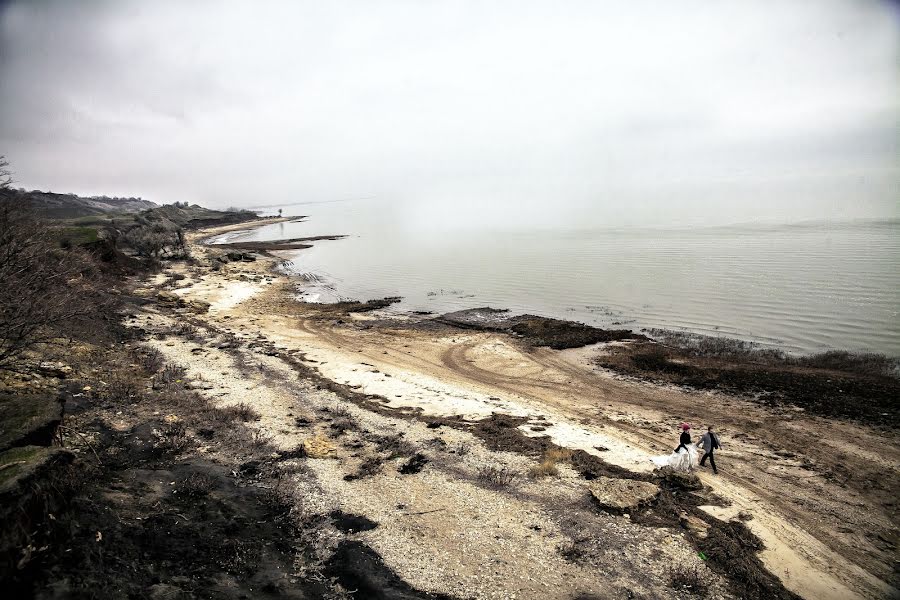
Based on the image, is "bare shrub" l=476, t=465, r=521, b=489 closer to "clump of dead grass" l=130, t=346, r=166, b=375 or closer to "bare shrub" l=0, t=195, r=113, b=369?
"bare shrub" l=0, t=195, r=113, b=369

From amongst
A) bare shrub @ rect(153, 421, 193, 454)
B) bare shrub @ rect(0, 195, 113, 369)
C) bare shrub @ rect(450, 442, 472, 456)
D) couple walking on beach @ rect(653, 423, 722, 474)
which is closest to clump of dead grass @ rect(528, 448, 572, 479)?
bare shrub @ rect(450, 442, 472, 456)

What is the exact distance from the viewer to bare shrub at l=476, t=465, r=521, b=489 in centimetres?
1125

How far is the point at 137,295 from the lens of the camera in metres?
33.6

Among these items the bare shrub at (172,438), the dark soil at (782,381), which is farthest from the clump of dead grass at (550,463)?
the dark soil at (782,381)

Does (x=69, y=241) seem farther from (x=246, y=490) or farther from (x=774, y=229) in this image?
(x=774, y=229)

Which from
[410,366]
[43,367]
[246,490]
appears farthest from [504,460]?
[43,367]

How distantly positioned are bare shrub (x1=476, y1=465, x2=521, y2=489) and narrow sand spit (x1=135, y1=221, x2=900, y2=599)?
0.24 meters

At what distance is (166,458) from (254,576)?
5.14 m

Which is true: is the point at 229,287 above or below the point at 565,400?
above

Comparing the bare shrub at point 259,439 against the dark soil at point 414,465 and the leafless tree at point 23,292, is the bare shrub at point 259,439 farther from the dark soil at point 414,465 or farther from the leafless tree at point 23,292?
the leafless tree at point 23,292

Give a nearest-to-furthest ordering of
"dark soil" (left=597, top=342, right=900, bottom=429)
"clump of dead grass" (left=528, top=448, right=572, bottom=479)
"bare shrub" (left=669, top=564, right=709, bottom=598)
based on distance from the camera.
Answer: "bare shrub" (left=669, top=564, right=709, bottom=598) → "clump of dead grass" (left=528, top=448, right=572, bottom=479) → "dark soil" (left=597, top=342, right=900, bottom=429)

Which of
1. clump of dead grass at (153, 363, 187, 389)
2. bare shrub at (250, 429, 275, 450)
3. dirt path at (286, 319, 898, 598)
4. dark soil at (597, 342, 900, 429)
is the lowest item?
dirt path at (286, 319, 898, 598)

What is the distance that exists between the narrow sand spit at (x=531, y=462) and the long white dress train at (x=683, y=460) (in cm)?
58

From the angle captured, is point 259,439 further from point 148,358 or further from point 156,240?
point 156,240
